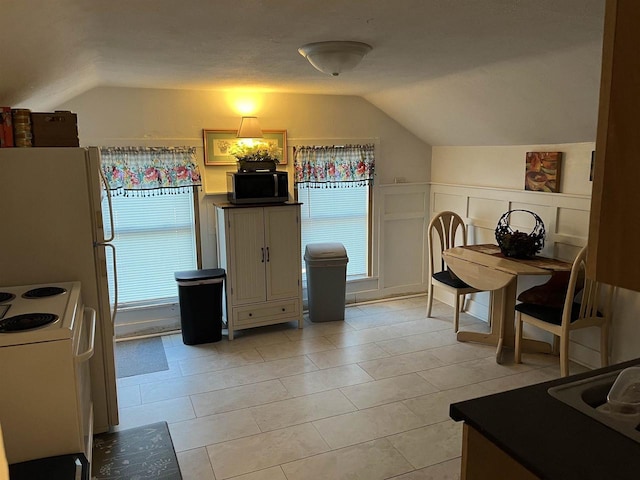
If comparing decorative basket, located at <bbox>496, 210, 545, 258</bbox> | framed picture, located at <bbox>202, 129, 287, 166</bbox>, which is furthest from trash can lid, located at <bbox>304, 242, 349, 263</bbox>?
decorative basket, located at <bbox>496, 210, 545, 258</bbox>

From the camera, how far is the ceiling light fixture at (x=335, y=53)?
8.92 feet

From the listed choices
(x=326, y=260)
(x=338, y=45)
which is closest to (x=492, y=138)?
(x=326, y=260)

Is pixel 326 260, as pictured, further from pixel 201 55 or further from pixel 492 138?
pixel 201 55

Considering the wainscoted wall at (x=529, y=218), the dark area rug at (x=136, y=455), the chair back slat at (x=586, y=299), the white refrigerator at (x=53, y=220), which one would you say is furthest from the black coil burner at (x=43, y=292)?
the wainscoted wall at (x=529, y=218)

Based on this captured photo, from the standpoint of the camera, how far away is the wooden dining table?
382cm

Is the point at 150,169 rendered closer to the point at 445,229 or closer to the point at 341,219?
the point at 341,219

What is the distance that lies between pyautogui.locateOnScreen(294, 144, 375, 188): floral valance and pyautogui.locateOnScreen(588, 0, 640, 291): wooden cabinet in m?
4.09

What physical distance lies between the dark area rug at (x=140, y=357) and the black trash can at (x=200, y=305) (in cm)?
27

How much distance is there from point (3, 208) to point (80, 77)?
1.24 metres

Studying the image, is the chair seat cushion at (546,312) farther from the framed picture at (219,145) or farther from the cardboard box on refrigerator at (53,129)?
the cardboard box on refrigerator at (53,129)

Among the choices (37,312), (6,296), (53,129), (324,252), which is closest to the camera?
(37,312)

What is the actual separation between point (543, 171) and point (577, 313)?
3.99 feet

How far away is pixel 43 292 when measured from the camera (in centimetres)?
252

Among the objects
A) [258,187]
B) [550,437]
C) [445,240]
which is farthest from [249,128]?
[550,437]
